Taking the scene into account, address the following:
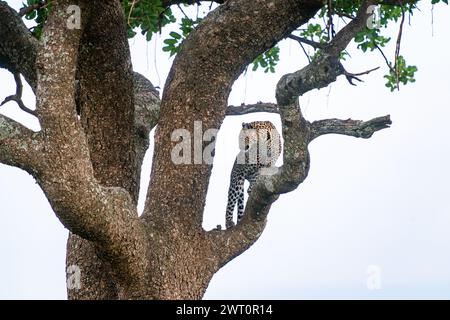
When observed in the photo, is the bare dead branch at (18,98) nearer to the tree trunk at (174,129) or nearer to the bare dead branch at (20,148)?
the tree trunk at (174,129)

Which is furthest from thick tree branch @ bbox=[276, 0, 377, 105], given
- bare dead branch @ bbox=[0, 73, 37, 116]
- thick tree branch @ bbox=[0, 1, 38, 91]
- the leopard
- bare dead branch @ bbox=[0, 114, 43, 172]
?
bare dead branch @ bbox=[0, 73, 37, 116]

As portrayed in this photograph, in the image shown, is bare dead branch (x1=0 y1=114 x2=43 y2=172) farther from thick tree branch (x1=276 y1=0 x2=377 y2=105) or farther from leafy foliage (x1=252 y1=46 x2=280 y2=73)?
leafy foliage (x1=252 y1=46 x2=280 y2=73)

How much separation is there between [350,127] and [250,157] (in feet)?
8.68

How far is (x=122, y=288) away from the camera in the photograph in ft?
18.9

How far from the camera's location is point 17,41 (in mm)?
6352

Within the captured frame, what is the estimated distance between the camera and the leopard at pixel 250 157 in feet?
27.5

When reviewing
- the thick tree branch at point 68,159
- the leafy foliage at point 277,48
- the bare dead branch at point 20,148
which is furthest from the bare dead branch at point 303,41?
the bare dead branch at point 20,148

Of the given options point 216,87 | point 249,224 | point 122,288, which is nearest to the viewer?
point 122,288

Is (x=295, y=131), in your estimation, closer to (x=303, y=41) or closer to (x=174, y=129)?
(x=174, y=129)

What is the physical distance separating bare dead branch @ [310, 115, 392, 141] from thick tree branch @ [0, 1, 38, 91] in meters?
2.31

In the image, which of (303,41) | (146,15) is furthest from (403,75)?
(146,15)
